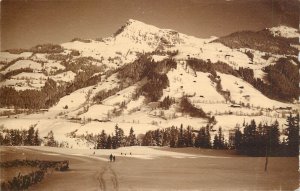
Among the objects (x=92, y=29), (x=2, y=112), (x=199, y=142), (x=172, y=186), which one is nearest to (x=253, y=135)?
(x=199, y=142)

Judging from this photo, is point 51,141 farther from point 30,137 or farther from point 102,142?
point 102,142

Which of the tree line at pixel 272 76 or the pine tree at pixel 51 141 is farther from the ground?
the tree line at pixel 272 76

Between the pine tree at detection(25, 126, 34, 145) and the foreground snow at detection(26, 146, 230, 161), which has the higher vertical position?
the pine tree at detection(25, 126, 34, 145)

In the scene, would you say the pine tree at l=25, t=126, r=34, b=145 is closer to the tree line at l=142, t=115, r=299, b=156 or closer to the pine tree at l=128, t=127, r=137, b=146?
the pine tree at l=128, t=127, r=137, b=146

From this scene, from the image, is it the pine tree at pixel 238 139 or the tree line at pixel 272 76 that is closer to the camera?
the pine tree at pixel 238 139

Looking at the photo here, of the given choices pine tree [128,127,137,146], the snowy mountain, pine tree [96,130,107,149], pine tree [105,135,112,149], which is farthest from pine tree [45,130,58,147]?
pine tree [128,127,137,146]

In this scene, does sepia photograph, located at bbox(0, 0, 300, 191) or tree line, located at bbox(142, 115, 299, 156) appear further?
tree line, located at bbox(142, 115, 299, 156)

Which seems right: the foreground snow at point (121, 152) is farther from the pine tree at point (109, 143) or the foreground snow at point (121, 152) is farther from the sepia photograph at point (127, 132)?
the pine tree at point (109, 143)

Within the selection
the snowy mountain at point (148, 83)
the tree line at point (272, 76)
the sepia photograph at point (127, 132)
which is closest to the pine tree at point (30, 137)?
the sepia photograph at point (127, 132)

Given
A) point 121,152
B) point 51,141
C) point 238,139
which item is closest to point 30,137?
point 51,141
